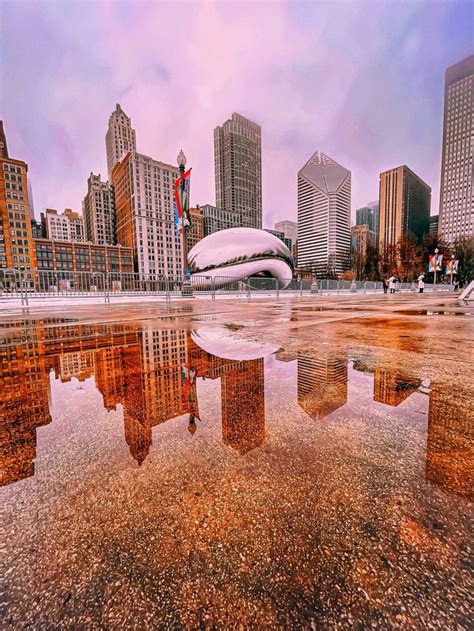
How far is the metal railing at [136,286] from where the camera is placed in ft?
51.9

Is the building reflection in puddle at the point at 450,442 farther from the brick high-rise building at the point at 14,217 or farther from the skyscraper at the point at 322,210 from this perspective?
the skyscraper at the point at 322,210

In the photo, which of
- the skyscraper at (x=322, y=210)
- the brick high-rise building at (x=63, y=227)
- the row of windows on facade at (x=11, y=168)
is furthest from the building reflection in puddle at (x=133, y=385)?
the brick high-rise building at (x=63, y=227)

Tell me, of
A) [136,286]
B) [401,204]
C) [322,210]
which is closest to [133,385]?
[136,286]

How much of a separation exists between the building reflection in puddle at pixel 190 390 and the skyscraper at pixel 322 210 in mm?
130052

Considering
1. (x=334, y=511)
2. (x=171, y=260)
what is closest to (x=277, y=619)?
(x=334, y=511)

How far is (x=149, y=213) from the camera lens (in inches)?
4272

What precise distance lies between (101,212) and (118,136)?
5309 cm

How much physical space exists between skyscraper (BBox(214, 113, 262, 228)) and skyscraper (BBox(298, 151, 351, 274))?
26081mm

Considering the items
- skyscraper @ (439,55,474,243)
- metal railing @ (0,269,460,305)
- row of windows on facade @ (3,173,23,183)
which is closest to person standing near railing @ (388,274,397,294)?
metal railing @ (0,269,460,305)

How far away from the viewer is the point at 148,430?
1853mm

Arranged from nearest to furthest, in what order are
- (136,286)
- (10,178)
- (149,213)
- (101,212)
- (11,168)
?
(136,286) < (11,168) < (10,178) < (149,213) < (101,212)

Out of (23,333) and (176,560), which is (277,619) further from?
(23,333)

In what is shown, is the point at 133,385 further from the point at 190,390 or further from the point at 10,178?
the point at 10,178

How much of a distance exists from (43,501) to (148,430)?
0.67 metres
